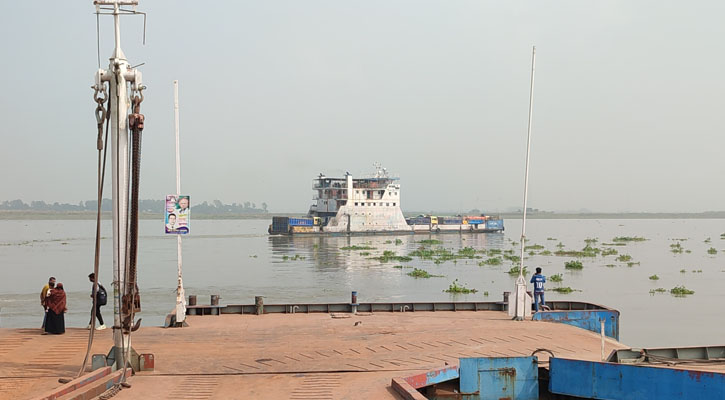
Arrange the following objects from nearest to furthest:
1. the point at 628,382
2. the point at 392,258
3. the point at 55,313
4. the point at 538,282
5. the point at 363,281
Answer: the point at 628,382, the point at 55,313, the point at 538,282, the point at 363,281, the point at 392,258

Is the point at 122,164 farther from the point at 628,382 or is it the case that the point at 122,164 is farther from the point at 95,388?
the point at 628,382

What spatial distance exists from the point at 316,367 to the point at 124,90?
596 centimetres

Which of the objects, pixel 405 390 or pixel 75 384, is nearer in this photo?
pixel 75 384

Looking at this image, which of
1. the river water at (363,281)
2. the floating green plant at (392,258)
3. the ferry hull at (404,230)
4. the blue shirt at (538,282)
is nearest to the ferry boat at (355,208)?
the ferry hull at (404,230)

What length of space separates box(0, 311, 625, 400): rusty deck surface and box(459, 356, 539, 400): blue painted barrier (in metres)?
→ 0.67

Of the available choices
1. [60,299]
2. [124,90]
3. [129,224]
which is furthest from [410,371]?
[60,299]

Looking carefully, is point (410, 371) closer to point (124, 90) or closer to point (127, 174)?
point (127, 174)

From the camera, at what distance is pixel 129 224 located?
39.9 ft

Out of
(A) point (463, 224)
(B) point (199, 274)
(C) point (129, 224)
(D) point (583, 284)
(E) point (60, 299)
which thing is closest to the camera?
(C) point (129, 224)

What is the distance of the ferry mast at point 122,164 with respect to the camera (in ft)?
37.8

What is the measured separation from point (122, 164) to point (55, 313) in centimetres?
541

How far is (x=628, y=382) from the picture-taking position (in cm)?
1153

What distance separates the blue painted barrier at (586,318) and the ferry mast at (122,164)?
418 inches

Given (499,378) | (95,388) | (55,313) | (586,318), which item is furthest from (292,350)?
(586,318)
